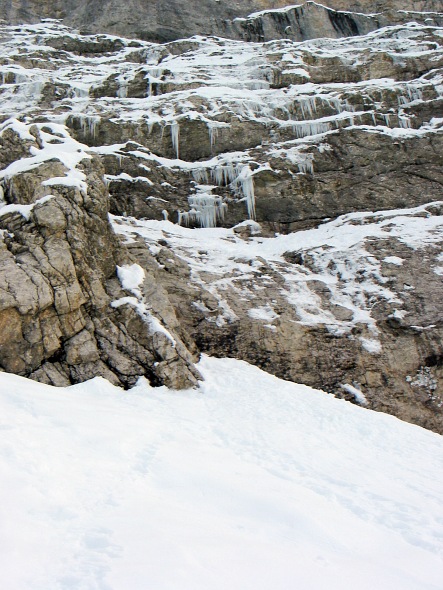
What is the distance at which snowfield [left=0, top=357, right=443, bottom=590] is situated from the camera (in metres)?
3.22

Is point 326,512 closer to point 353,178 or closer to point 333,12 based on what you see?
point 353,178

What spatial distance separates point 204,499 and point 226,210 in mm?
14370

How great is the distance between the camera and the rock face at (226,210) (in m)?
9.95

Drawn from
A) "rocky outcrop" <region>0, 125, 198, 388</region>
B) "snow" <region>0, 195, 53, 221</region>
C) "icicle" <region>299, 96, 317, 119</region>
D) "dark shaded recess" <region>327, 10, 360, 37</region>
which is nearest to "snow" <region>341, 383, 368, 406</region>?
"rocky outcrop" <region>0, 125, 198, 388</region>

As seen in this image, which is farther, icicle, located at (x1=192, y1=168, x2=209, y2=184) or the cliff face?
the cliff face

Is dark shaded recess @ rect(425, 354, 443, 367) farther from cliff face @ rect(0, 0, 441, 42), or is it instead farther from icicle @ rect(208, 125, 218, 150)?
cliff face @ rect(0, 0, 441, 42)

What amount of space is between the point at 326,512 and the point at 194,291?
833 centimetres

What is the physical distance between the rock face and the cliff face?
334cm

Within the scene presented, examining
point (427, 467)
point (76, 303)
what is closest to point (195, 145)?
point (76, 303)

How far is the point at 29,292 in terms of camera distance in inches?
358

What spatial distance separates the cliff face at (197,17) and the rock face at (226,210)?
3.34m

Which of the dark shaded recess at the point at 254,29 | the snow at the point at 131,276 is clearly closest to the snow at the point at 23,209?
the snow at the point at 131,276

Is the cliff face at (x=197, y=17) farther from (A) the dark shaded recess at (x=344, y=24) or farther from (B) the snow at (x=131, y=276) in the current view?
(B) the snow at (x=131, y=276)

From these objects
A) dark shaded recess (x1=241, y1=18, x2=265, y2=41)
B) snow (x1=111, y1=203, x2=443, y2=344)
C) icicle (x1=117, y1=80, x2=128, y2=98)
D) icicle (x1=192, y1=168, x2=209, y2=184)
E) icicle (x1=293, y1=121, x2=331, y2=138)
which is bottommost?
snow (x1=111, y1=203, x2=443, y2=344)
